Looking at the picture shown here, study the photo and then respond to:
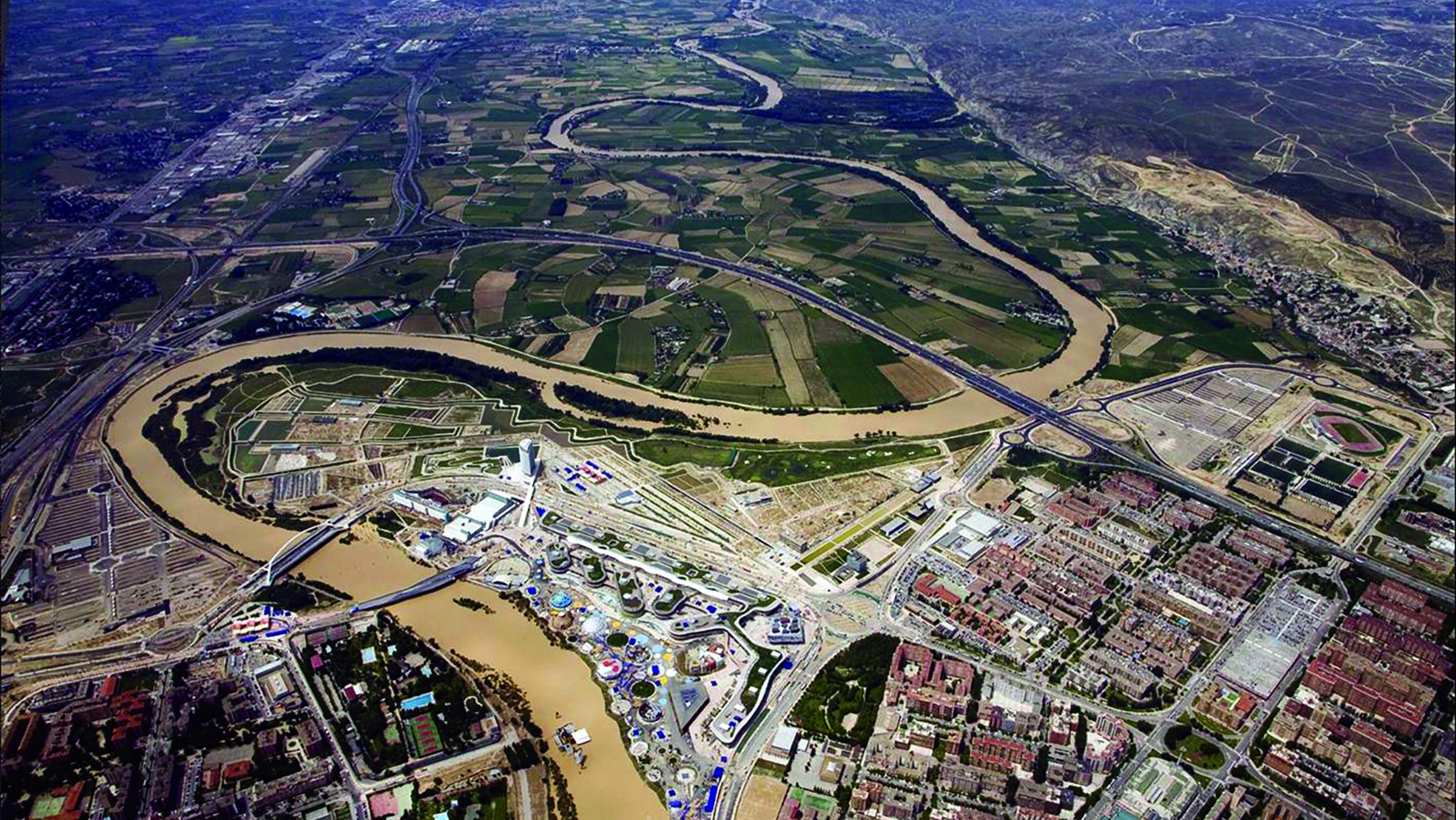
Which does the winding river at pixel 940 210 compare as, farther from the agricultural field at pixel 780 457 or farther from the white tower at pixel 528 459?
the white tower at pixel 528 459

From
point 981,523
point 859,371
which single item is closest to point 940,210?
point 859,371

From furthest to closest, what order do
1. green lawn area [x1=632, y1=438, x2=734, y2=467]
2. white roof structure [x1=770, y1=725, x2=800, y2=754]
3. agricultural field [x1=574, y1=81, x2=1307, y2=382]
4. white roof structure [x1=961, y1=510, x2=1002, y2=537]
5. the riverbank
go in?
agricultural field [x1=574, y1=81, x2=1307, y2=382] → green lawn area [x1=632, y1=438, x2=734, y2=467] → white roof structure [x1=961, y1=510, x2=1002, y2=537] → white roof structure [x1=770, y1=725, x2=800, y2=754] → the riverbank

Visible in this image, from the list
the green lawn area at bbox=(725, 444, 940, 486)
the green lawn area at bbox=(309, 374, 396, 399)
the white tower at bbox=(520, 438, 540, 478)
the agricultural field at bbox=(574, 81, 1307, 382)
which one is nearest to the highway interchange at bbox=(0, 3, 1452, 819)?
the green lawn area at bbox=(725, 444, 940, 486)

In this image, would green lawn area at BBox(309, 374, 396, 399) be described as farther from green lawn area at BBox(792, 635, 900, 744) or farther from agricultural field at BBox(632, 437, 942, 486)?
green lawn area at BBox(792, 635, 900, 744)

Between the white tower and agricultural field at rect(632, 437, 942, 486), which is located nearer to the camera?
the white tower

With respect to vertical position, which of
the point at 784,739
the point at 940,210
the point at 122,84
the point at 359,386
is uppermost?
the point at 122,84

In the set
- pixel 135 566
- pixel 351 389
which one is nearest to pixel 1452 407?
pixel 351 389

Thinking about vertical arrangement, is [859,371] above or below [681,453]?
above

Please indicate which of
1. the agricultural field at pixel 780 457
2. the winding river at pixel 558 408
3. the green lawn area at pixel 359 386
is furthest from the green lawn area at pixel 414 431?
the agricultural field at pixel 780 457

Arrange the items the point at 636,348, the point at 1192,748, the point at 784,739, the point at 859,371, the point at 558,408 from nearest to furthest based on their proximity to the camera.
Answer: the point at 1192,748, the point at 784,739, the point at 558,408, the point at 859,371, the point at 636,348

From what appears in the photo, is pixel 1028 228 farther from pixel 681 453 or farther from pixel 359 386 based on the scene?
pixel 359 386
